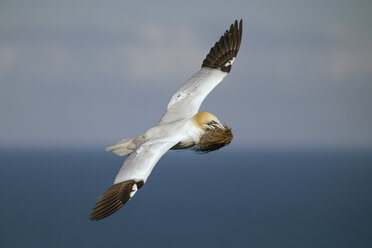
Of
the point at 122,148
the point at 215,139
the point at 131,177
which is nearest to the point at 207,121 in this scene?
the point at 215,139

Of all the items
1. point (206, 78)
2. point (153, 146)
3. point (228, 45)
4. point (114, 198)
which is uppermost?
point (228, 45)

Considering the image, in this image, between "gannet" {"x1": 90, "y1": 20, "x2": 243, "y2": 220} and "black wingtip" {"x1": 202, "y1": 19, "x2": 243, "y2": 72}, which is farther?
"black wingtip" {"x1": 202, "y1": 19, "x2": 243, "y2": 72}

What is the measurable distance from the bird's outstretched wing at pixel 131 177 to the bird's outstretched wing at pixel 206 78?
80.1 inches

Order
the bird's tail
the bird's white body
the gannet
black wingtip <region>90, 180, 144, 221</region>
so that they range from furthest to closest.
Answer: the bird's tail
the bird's white body
the gannet
black wingtip <region>90, 180, 144, 221</region>

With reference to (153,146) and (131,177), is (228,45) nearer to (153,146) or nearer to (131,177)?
(153,146)

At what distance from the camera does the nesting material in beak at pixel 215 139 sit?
12342mm

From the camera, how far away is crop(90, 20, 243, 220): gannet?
38.9ft

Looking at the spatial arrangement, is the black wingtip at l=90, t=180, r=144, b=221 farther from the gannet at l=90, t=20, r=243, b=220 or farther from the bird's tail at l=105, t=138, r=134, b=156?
the bird's tail at l=105, t=138, r=134, b=156

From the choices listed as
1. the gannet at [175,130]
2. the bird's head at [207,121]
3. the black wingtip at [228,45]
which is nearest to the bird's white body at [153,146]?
the gannet at [175,130]

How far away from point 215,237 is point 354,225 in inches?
2219

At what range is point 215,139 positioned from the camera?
12.4m

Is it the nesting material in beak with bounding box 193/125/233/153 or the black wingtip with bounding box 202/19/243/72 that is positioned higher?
the black wingtip with bounding box 202/19/243/72

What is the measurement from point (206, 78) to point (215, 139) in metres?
3.69

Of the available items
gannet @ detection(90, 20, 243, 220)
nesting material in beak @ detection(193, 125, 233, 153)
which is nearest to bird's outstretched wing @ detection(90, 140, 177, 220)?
gannet @ detection(90, 20, 243, 220)
